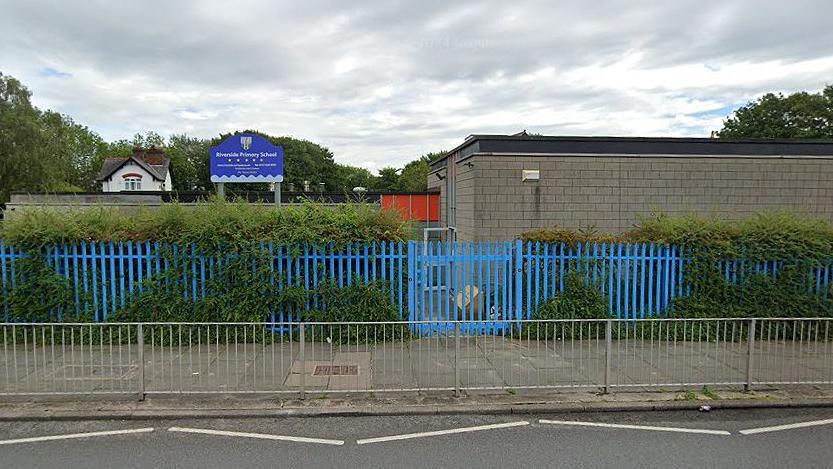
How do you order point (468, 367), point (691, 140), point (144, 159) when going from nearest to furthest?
point (468, 367), point (691, 140), point (144, 159)

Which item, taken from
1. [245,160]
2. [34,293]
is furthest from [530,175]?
[34,293]

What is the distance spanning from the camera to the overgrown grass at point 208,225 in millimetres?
8430

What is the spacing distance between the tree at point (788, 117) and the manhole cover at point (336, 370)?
47.5 metres

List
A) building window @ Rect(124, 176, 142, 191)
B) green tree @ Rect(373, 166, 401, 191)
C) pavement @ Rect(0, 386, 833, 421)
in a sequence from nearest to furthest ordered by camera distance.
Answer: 1. pavement @ Rect(0, 386, 833, 421)
2. building window @ Rect(124, 176, 142, 191)
3. green tree @ Rect(373, 166, 401, 191)

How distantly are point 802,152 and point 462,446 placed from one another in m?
14.0

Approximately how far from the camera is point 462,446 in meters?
4.84

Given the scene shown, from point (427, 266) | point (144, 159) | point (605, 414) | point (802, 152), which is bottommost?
point (605, 414)

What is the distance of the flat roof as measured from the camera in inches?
521

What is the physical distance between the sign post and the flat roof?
17.0 ft

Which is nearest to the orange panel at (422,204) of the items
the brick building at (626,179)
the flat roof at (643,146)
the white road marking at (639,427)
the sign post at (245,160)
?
the brick building at (626,179)

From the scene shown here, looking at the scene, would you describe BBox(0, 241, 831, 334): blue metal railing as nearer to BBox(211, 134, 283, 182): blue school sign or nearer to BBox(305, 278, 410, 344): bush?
BBox(305, 278, 410, 344): bush

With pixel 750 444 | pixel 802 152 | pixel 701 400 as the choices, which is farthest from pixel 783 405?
pixel 802 152

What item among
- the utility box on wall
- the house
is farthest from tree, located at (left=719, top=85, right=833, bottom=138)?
the house

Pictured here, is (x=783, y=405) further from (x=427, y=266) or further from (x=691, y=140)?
(x=691, y=140)
